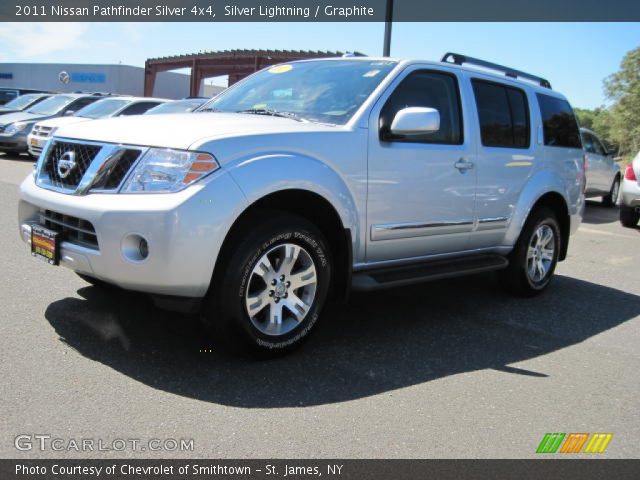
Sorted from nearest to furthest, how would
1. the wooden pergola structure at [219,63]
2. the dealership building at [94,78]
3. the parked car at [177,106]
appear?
1. the parked car at [177,106]
2. the wooden pergola structure at [219,63]
3. the dealership building at [94,78]

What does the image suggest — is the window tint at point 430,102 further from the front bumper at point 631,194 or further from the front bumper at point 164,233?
the front bumper at point 631,194

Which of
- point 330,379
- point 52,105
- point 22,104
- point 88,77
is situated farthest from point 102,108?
point 88,77

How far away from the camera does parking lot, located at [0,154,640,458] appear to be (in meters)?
2.82

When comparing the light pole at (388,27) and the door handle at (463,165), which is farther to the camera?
the light pole at (388,27)

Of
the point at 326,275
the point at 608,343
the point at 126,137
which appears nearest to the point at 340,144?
the point at 326,275

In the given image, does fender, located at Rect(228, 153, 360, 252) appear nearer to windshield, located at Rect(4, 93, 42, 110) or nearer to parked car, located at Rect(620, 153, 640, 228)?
parked car, located at Rect(620, 153, 640, 228)

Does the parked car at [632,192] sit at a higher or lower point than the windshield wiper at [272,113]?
lower

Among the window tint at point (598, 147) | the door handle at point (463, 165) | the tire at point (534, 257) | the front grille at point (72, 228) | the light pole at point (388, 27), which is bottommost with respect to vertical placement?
the tire at point (534, 257)

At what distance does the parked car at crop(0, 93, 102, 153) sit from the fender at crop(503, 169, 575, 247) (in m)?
12.7

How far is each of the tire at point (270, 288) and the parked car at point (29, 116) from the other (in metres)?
13.0

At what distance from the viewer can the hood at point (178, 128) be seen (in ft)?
11.1

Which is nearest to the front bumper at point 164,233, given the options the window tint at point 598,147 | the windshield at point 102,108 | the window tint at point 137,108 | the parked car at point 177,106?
the parked car at point 177,106

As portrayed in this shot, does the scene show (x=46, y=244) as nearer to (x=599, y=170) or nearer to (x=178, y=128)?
(x=178, y=128)

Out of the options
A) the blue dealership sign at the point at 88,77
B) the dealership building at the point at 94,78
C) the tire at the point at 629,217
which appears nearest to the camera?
the tire at the point at 629,217
